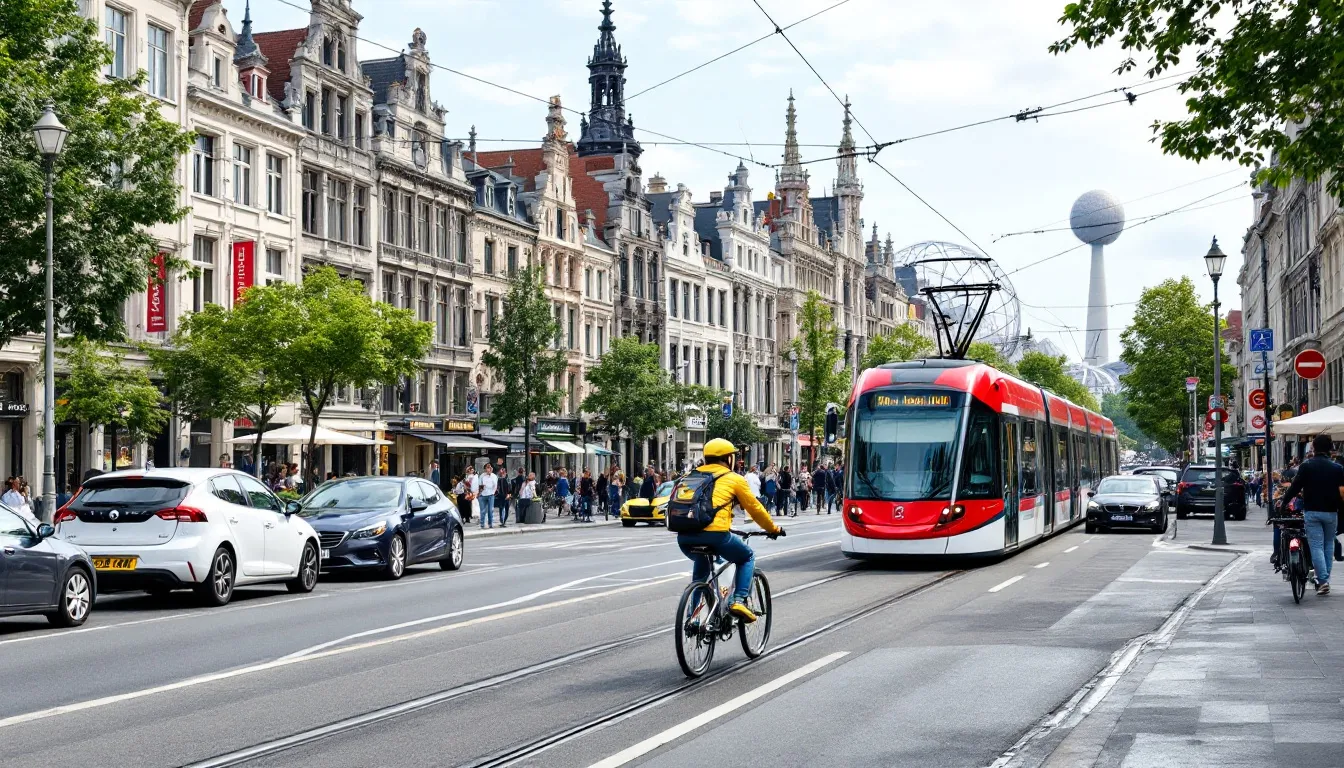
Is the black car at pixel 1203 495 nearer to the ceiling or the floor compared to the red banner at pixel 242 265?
nearer to the floor

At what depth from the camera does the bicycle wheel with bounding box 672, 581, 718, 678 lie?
1185 centimetres

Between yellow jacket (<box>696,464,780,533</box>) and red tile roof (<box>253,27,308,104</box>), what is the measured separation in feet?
149

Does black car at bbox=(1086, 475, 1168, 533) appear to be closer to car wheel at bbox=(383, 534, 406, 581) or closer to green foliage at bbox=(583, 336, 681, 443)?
car wheel at bbox=(383, 534, 406, 581)

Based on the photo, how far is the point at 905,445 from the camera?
25.0m

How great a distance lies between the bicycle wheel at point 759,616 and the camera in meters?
13.3

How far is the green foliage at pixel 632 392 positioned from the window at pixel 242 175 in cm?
2254

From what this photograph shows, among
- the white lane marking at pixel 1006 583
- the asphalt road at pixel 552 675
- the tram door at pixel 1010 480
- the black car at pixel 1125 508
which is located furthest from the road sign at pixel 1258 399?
the asphalt road at pixel 552 675

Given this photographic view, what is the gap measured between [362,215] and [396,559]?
36.0m

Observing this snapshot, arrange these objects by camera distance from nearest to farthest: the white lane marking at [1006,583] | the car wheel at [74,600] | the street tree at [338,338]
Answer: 1. the car wheel at [74,600]
2. the white lane marking at [1006,583]
3. the street tree at [338,338]

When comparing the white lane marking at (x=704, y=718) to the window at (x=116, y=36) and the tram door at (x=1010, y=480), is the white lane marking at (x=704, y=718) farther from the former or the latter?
the window at (x=116, y=36)

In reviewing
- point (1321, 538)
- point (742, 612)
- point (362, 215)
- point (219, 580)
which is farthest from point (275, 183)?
point (742, 612)

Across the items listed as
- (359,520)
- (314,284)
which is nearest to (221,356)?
(314,284)

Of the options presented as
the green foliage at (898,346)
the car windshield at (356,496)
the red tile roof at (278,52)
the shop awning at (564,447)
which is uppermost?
the red tile roof at (278,52)

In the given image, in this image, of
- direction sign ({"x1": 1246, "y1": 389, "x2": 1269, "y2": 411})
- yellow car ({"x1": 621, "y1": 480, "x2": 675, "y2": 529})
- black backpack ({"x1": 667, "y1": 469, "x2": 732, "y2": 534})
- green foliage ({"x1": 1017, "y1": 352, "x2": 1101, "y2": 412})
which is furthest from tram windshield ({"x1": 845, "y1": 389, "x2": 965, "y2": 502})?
green foliage ({"x1": 1017, "y1": 352, "x2": 1101, "y2": 412})
